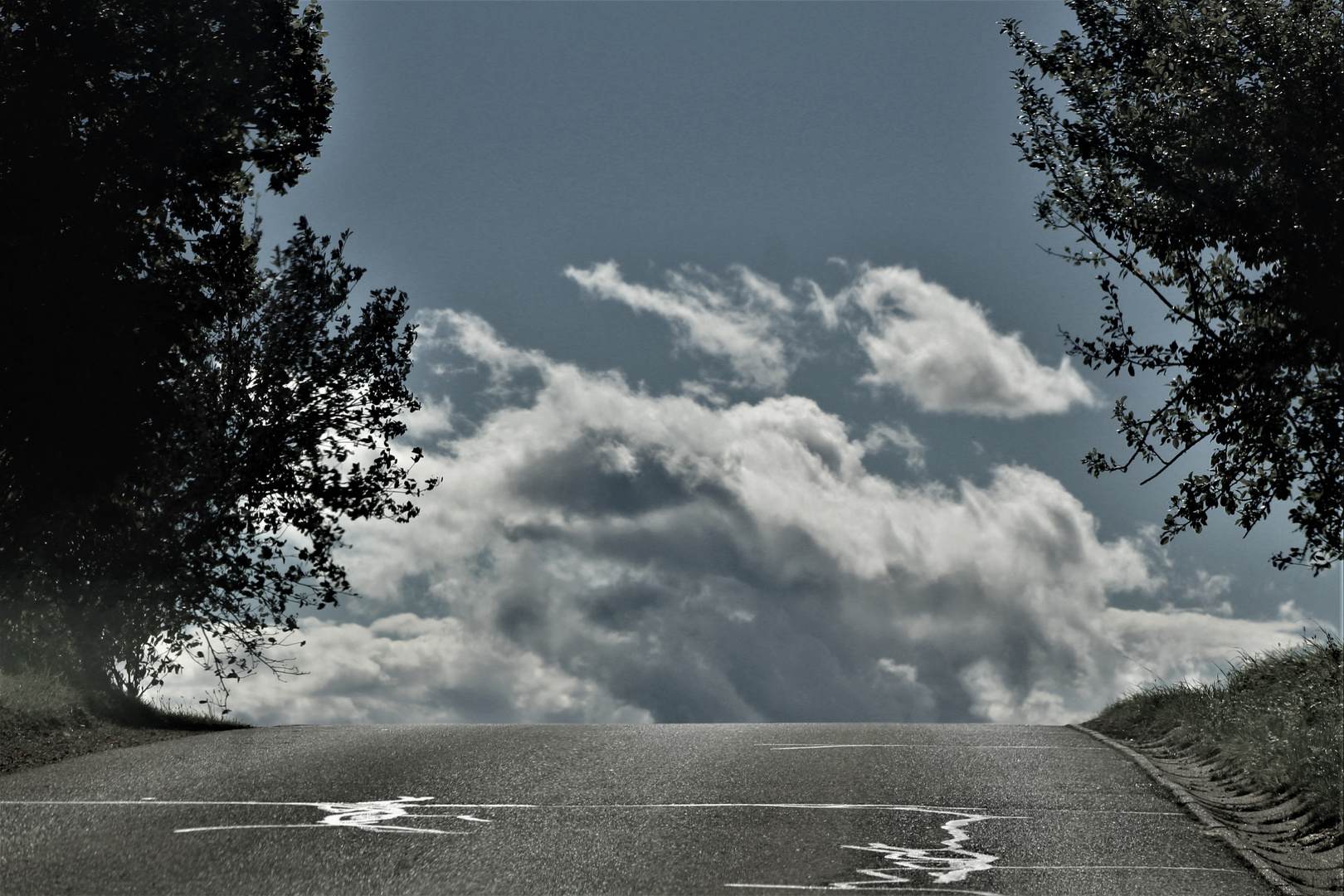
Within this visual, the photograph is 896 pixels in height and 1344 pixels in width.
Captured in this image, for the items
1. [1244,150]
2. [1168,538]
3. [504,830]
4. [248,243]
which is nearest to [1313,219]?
[1244,150]

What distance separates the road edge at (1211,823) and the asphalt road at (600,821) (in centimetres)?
14

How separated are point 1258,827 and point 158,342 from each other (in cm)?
1543

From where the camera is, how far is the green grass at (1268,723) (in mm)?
10430

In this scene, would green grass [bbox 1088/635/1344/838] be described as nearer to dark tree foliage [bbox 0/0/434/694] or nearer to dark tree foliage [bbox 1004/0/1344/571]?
dark tree foliage [bbox 1004/0/1344/571]

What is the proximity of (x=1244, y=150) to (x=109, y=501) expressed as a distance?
53.9 ft

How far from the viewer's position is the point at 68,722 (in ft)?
53.8

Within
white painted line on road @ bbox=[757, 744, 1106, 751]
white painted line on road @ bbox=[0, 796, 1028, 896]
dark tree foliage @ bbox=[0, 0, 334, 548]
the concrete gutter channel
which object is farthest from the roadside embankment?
dark tree foliage @ bbox=[0, 0, 334, 548]

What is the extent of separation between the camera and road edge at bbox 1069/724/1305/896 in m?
8.17

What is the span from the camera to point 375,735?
15.3 meters

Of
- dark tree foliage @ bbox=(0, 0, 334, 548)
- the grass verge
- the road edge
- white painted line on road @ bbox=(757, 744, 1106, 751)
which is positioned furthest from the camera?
dark tree foliage @ bbox=(0, 0, 334, 548)

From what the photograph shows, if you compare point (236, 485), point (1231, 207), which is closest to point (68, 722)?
point (236, 485)

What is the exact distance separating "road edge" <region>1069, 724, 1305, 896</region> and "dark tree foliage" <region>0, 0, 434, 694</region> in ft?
41.6

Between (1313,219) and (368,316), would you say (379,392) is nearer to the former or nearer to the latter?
(368,316)

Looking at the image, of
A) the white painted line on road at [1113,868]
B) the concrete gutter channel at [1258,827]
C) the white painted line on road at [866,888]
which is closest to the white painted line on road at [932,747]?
the concrete gutter channel at [1258,827]
